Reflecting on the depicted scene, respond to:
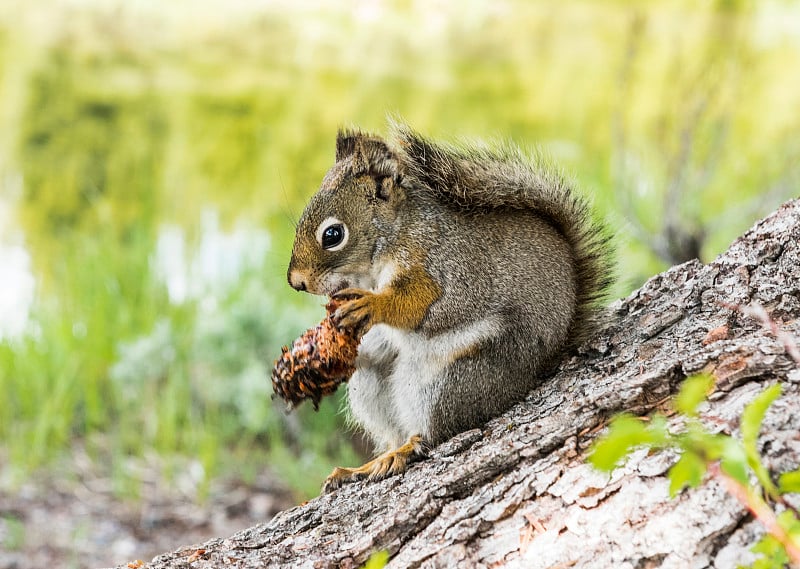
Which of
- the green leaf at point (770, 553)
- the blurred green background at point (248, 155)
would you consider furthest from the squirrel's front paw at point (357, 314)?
the green leaf at point (770, 553)

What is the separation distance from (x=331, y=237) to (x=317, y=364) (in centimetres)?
22

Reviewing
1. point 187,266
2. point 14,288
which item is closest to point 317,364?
point 187,266

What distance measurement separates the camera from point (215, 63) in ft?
26.6

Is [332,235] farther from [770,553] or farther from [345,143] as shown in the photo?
[770,553]

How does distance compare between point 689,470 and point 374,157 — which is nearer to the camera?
point 689,470

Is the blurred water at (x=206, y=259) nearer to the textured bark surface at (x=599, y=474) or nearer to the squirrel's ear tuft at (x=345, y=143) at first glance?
the squirrel's ear tuft at (x=345, y=143)

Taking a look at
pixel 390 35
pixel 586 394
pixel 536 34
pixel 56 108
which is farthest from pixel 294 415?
pixel 536 34

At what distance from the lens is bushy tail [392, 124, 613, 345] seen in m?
1.49

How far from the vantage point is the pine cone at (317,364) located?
1.45 meters

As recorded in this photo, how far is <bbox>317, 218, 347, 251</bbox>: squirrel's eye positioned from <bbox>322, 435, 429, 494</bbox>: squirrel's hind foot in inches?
13.5

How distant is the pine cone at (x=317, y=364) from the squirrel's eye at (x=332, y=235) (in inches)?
4.1

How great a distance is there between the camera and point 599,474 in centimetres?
107

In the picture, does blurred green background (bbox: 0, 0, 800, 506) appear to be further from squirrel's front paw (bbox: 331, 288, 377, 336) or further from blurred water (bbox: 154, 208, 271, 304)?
squirrel's front paw (bbox: 331, 288, 377, 336)

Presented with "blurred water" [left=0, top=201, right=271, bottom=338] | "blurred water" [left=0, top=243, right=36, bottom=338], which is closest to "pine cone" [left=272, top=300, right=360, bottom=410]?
"blurred water" [left=0, top=201, right=271, bottom=338]
